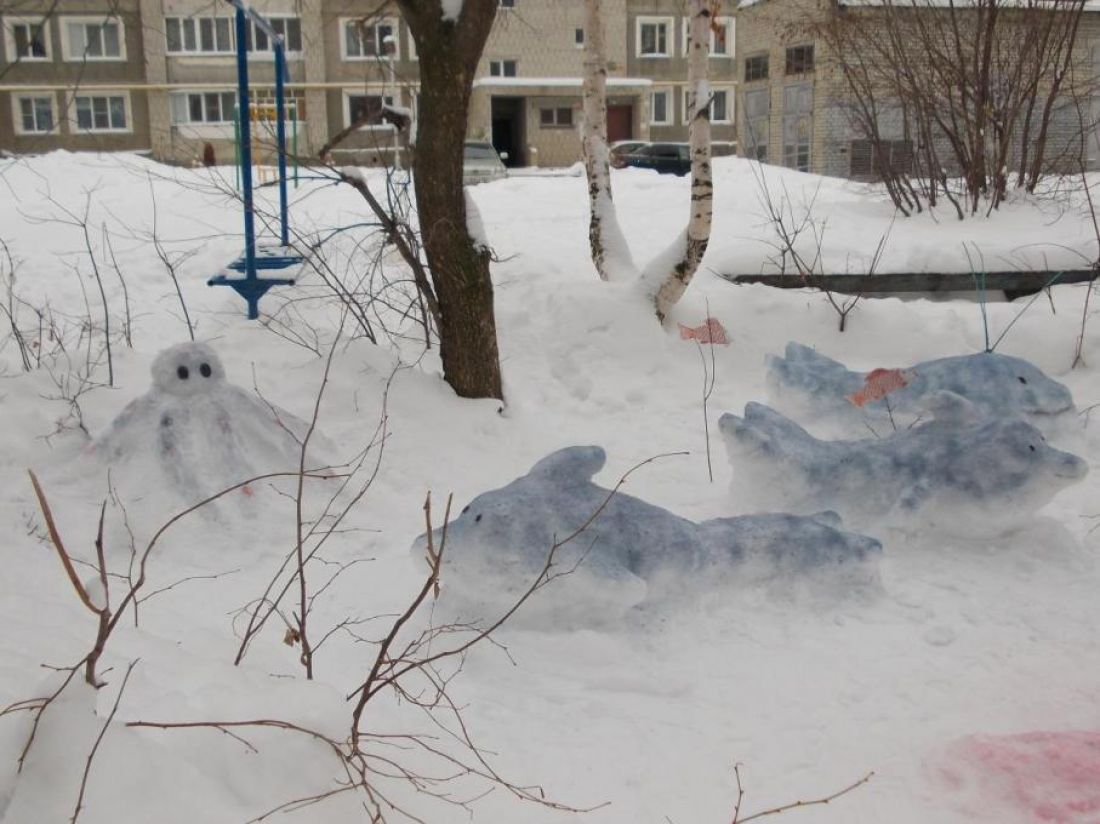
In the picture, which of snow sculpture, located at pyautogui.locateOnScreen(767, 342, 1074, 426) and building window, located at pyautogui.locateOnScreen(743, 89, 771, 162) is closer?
snow sculpture, located at pyautogui.locateOnScreen(767, 342, 1074, 426)

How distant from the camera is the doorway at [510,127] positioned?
32.0 meters

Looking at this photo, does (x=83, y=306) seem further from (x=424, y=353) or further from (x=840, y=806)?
(x=840, y=806)

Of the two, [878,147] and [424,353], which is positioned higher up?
[878,147]

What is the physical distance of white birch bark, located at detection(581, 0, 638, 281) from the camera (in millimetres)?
8148

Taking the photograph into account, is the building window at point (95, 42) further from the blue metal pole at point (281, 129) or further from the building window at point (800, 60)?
the blue metal pole at point (281, 129)

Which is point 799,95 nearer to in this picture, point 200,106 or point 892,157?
point 892,157

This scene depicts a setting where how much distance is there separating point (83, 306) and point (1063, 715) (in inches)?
320

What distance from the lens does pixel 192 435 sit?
4602mm

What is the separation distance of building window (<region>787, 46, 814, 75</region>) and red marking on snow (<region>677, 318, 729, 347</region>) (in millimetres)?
18918

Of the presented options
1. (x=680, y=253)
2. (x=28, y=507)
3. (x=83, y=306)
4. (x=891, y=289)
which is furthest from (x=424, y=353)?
(x=891, y=289)

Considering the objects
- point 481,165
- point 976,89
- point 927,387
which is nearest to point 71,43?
point 481,165

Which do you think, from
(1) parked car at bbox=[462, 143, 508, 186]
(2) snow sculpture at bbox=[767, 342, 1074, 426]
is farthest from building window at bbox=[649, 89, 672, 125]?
(2) snow sculpture at bbox=[767, 342, 1074, 426]

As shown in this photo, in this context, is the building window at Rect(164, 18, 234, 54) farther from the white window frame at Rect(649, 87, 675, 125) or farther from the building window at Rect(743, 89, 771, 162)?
the building window at Rect(743, 89, 771, 162)

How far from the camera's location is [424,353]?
6.56 meters
